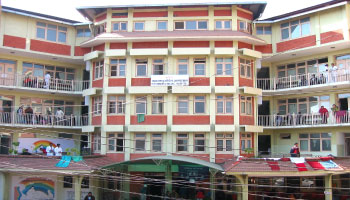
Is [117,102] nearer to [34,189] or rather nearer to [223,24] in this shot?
[34,189]

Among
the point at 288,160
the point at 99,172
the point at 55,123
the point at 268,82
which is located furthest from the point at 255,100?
the point at 55,123

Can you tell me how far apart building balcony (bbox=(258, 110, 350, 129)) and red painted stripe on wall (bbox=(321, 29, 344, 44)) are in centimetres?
430

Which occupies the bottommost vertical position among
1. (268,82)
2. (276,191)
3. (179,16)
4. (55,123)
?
(276,191)

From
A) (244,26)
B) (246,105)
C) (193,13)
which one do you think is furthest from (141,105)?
(244,26)

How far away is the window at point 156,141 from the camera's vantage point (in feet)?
82.7

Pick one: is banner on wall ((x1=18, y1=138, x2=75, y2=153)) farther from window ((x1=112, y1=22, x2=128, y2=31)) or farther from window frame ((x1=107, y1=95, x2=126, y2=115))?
window ((x1=112, y1=22, x2=128, y2=31))

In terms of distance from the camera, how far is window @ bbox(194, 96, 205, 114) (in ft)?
82.4

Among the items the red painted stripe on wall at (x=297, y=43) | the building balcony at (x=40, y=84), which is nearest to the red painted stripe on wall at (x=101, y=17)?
the building balcony at (x=40, y=84)

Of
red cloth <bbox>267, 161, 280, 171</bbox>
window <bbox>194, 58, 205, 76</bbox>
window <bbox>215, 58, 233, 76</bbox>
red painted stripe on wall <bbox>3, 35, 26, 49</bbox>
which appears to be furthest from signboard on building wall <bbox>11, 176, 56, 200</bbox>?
red cloth <bbox>267, 161, 280, 171</bbox>

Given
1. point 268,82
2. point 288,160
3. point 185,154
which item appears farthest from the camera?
point 268,82

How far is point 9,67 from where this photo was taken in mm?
26672

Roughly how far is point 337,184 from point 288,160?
5.68 metres

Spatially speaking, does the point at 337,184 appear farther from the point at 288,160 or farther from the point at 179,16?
the point at 179,16

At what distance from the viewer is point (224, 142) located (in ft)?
81.7
